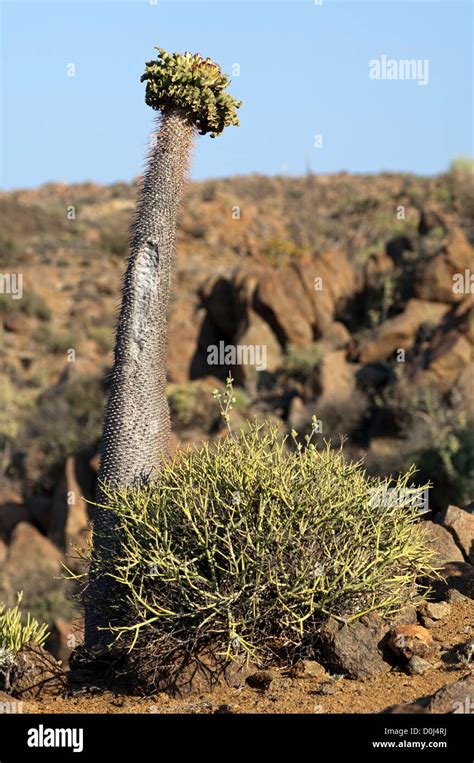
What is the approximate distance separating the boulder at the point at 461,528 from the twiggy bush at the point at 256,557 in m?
1.03

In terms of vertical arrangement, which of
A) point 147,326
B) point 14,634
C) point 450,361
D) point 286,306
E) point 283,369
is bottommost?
point 14,634

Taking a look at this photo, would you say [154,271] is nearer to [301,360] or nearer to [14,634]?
[14,634]

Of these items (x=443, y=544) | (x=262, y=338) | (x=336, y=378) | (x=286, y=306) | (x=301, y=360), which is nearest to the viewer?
(x=443, y=544)

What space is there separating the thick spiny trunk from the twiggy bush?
1.77 feet

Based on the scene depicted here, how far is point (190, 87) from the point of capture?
5.92 m

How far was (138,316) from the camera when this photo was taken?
235 inches

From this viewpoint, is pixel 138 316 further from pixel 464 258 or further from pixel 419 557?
pixel 464 258

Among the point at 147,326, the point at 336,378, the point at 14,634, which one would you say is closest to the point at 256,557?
the point at 14,634

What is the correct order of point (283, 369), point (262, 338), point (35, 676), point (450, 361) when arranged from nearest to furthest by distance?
point (35, 676) → point (450, 361) → point (283, 369) → point (262, 338)

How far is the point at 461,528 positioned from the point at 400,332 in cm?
1119
